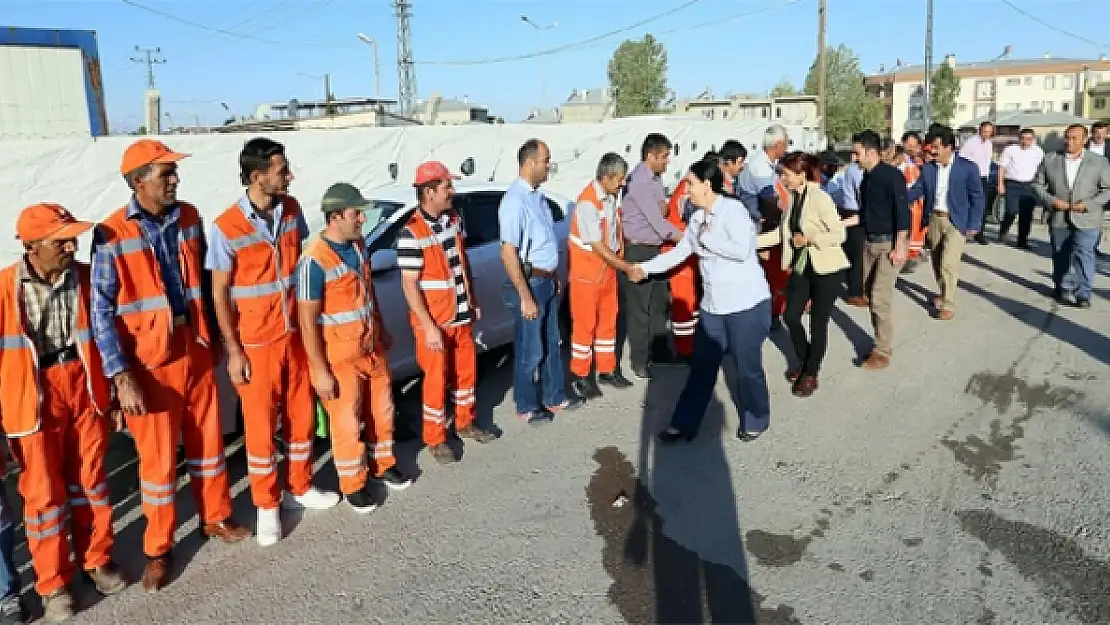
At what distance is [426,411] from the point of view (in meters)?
4.69

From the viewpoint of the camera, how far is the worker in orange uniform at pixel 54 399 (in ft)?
10.1

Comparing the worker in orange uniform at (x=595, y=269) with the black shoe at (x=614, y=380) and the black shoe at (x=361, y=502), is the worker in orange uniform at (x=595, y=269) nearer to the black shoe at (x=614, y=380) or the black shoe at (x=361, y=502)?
the black shoe at (x=614, y=380)

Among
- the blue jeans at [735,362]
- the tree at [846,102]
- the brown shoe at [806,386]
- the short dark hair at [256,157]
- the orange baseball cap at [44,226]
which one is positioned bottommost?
the brown shoe at [806,386]

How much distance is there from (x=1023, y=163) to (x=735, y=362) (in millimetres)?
10238

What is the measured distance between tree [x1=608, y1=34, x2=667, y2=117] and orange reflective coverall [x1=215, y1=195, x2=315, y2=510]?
65.0 m

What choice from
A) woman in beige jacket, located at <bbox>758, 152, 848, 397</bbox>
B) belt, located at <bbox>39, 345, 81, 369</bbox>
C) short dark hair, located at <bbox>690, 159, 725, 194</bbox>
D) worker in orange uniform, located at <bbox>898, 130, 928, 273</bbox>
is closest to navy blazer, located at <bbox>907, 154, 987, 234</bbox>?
worker in orange uniform, located at <bbox>898, 130, 928, 273</bbox>

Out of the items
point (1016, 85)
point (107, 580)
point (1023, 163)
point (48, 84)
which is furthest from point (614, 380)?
point (1016, 85)

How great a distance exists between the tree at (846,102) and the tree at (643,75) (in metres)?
14.2

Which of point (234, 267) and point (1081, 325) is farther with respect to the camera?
point (1081, 325)

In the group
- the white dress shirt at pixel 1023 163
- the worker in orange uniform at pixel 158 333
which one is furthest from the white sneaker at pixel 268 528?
the white dress shirt at pixel 1023 163

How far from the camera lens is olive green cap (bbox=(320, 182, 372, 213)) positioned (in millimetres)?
3814

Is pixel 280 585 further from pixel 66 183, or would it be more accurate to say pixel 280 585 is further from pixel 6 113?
pixel 6 113

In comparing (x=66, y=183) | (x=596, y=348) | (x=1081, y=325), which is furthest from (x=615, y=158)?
(x=66, y=183)

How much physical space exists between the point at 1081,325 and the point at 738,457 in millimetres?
4877
